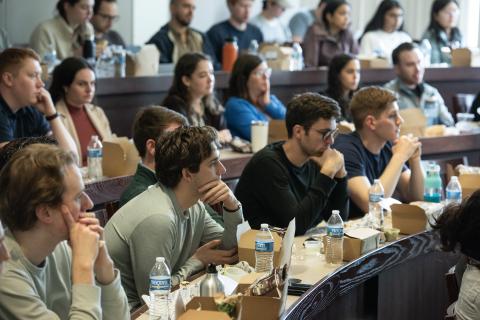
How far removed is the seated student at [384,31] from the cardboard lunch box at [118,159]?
4064 millimetres

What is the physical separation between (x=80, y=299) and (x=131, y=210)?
0.72 m

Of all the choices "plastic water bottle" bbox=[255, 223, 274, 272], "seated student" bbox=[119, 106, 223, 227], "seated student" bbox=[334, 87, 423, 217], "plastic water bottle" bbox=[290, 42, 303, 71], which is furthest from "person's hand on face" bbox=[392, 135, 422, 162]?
"plastic water bottle" bbox=[290, 42, 303, 71]

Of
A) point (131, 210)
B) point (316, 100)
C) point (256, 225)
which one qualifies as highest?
point (316, 100)

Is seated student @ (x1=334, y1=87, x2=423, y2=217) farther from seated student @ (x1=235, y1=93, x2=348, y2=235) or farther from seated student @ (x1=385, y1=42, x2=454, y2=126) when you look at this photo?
seated student @ (x1=385, y1=42, x2=454, y2=126)

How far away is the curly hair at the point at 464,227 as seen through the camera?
8.51 ft

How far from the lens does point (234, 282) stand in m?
2.58

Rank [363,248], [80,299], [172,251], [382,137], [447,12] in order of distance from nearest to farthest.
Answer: [80,299], [172,251], [363,248], [382,137], [447,12]

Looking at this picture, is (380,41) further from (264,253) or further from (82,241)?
(82,241)

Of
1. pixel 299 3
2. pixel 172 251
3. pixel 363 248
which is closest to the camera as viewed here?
pixel 172 251

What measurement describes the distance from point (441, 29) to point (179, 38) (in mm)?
2608

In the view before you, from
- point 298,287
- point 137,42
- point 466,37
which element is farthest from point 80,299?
point 466,37

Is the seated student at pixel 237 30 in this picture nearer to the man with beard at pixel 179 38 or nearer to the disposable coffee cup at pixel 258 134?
the man with beard at pixel 179 38

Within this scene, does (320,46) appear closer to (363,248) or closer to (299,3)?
(299,3)

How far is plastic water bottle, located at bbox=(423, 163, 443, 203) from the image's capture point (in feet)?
13.4
